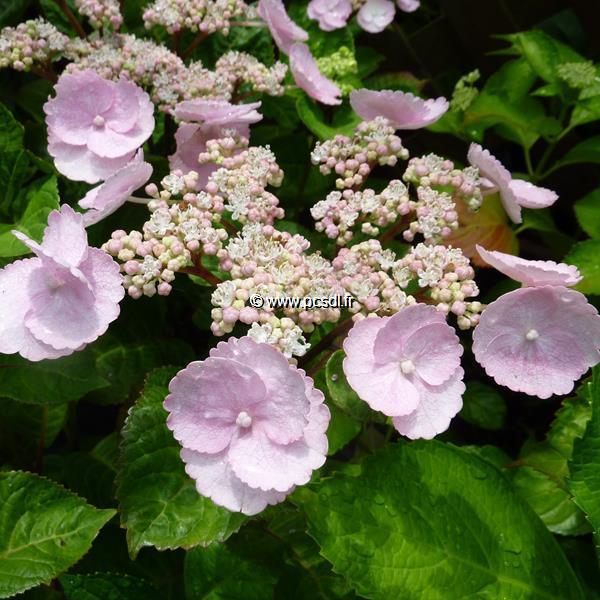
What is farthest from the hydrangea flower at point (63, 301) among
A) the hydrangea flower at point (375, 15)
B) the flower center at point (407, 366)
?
the hydrangea flower at point (375, 15)

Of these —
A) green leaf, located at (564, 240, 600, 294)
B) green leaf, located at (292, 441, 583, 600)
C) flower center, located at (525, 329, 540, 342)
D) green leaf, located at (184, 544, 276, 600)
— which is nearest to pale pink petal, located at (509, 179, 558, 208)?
green leaf, located at (564, 240, 600, 294)

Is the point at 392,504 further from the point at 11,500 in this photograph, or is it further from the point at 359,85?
the point at 359,85

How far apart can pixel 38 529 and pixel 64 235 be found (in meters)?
0.38

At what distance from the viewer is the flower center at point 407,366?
82 centimetres

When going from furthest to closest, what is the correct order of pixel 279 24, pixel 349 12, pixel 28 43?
pixel 349 12 < pixel 279 24 < pixel 28 43

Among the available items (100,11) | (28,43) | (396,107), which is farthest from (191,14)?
(396,107)

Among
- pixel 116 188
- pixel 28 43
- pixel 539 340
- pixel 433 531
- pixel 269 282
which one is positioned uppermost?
pixel 28 43

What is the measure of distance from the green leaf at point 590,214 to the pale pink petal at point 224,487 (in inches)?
31.5

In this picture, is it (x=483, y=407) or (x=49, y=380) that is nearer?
(x=49, y=380)

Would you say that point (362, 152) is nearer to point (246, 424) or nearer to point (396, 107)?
point (396, 107)

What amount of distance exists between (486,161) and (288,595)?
2.20 feet

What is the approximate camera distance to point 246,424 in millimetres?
791

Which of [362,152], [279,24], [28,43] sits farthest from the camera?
[279,24]

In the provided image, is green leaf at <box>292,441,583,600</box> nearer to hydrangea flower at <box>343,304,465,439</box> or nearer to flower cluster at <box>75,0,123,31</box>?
hydrangea flower at <box>343,304,465,439</box>
